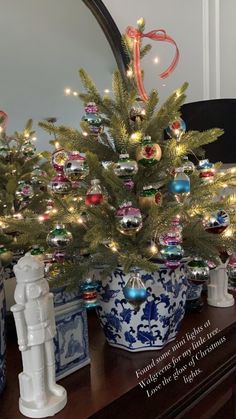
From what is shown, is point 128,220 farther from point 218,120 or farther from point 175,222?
point 218,120

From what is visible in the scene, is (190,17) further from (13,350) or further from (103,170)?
(13,350)

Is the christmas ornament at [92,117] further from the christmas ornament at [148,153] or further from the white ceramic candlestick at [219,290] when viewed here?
the white ceramic candlestick at [219,290]

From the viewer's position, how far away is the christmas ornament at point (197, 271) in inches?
29.5

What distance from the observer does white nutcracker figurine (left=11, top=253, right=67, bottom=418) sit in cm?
53

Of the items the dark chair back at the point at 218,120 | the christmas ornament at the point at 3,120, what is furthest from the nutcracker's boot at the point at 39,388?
the dark chair back at the point at 218,120

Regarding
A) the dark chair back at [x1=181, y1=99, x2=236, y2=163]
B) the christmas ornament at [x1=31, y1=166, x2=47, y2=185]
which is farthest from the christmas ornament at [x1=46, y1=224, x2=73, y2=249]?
the dark chair back at [x1=181, y1=99, x2=236, y2=163]

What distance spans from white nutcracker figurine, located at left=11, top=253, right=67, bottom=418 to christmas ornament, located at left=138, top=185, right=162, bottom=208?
244 mm

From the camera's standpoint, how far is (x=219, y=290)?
0.97 metres

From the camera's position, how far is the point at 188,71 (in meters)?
1.67

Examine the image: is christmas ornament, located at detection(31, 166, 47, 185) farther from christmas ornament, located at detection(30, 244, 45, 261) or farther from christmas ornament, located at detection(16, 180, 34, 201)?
christmas ornament, located at detection(30, 244, 45, 261)

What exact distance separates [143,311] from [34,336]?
246 mm

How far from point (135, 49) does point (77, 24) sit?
0.36 metres

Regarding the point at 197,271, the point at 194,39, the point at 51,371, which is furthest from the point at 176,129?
the point at 194,39

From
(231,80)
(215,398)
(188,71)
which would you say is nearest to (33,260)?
(215,398)
